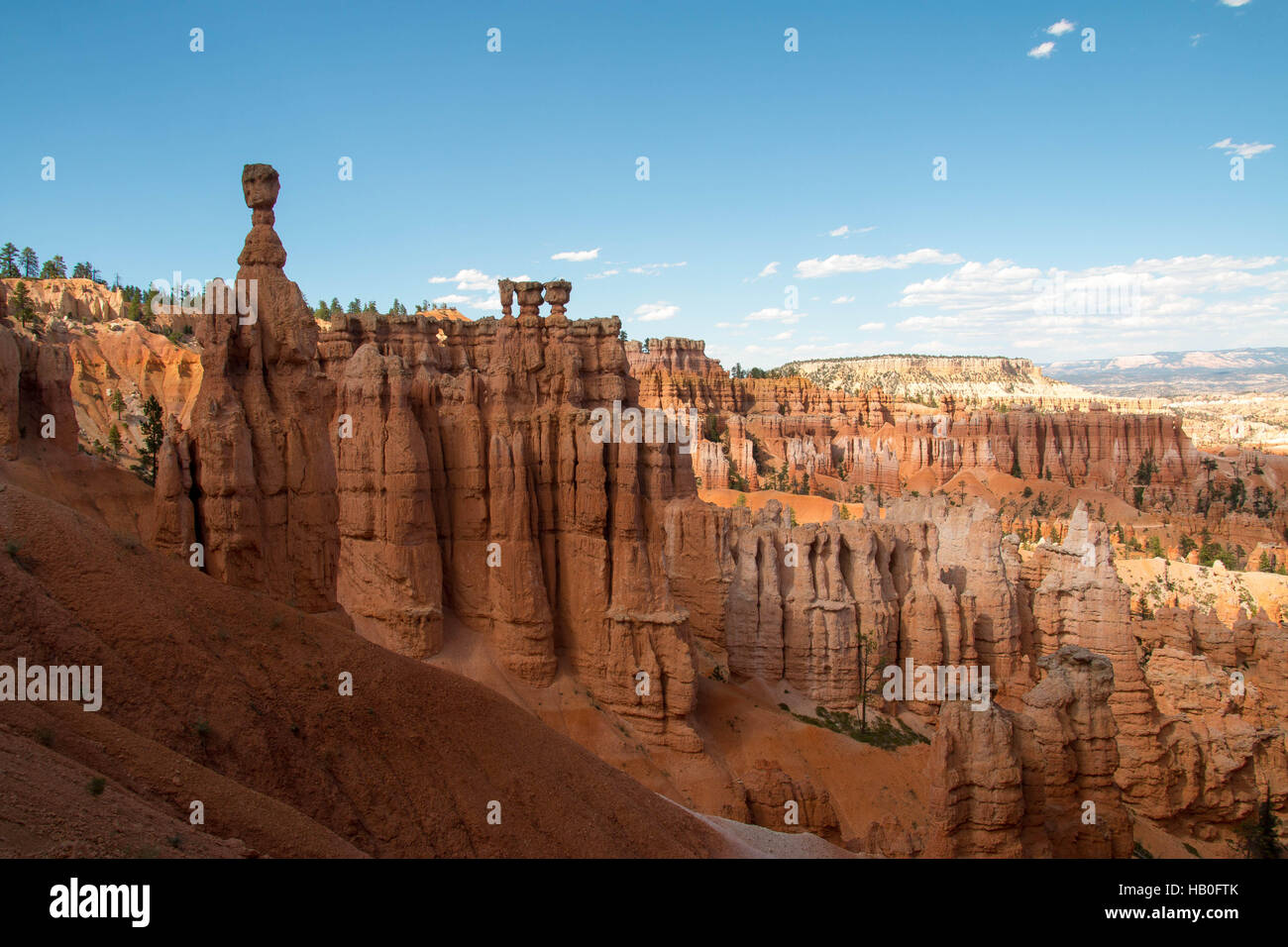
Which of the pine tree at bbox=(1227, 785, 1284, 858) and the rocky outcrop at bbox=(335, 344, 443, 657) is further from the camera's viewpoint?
the rocky outcrop at bbox=(335, 344, 443, 657)

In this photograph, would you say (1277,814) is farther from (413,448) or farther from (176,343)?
(176,343)

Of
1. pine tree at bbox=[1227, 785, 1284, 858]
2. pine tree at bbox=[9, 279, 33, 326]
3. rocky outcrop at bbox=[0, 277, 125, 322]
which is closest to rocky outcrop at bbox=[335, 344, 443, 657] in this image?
pine tree at bbox=[1227, 785, 1284, 858]

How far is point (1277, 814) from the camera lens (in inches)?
1057

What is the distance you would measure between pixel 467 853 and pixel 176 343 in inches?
3222

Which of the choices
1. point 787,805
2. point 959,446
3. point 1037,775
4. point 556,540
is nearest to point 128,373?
point 556,540

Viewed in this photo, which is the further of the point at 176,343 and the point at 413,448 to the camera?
the point at 176,343

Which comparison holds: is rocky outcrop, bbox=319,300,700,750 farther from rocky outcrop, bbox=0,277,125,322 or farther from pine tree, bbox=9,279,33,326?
rocky outcrop, bbox=0,277,125,322

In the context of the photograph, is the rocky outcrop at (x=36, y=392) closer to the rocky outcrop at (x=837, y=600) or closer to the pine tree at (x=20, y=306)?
the rocky outcrop at (x=837, y=600)

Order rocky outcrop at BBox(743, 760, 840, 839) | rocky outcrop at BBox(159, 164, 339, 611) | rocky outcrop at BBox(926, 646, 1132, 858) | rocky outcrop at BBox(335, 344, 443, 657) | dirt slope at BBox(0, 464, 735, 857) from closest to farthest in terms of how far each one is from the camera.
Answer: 1. dirt slope at BBox(0, 464, 735, 857)
2. rocky outcrop at BBox(926, 646, 1132, 858)
3. rocky outcrop at BBox(159, 164, 339, 611)
4. rocky outcrop at BBox(743, 760, 840, 839)
5. rocky outcrop at BBox(335, 344, 443, 657)

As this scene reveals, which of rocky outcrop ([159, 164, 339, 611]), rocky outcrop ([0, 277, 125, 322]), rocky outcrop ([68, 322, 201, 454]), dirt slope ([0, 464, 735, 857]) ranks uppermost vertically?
rocky outcrop ([0, 277, 125, 322])

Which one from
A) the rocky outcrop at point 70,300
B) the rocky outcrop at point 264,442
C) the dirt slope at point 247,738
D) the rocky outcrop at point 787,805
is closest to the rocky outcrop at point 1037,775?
the dirt slope at point 247,738

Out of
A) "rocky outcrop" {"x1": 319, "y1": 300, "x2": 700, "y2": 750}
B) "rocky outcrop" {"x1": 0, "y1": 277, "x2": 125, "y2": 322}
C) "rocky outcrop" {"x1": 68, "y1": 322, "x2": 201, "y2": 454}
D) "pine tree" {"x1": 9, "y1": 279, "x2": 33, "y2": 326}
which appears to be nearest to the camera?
"rocky outcrop" {"x1": 319, "y1": 300, "x2": 700, "y2": 750}

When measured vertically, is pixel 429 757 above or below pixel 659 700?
above
